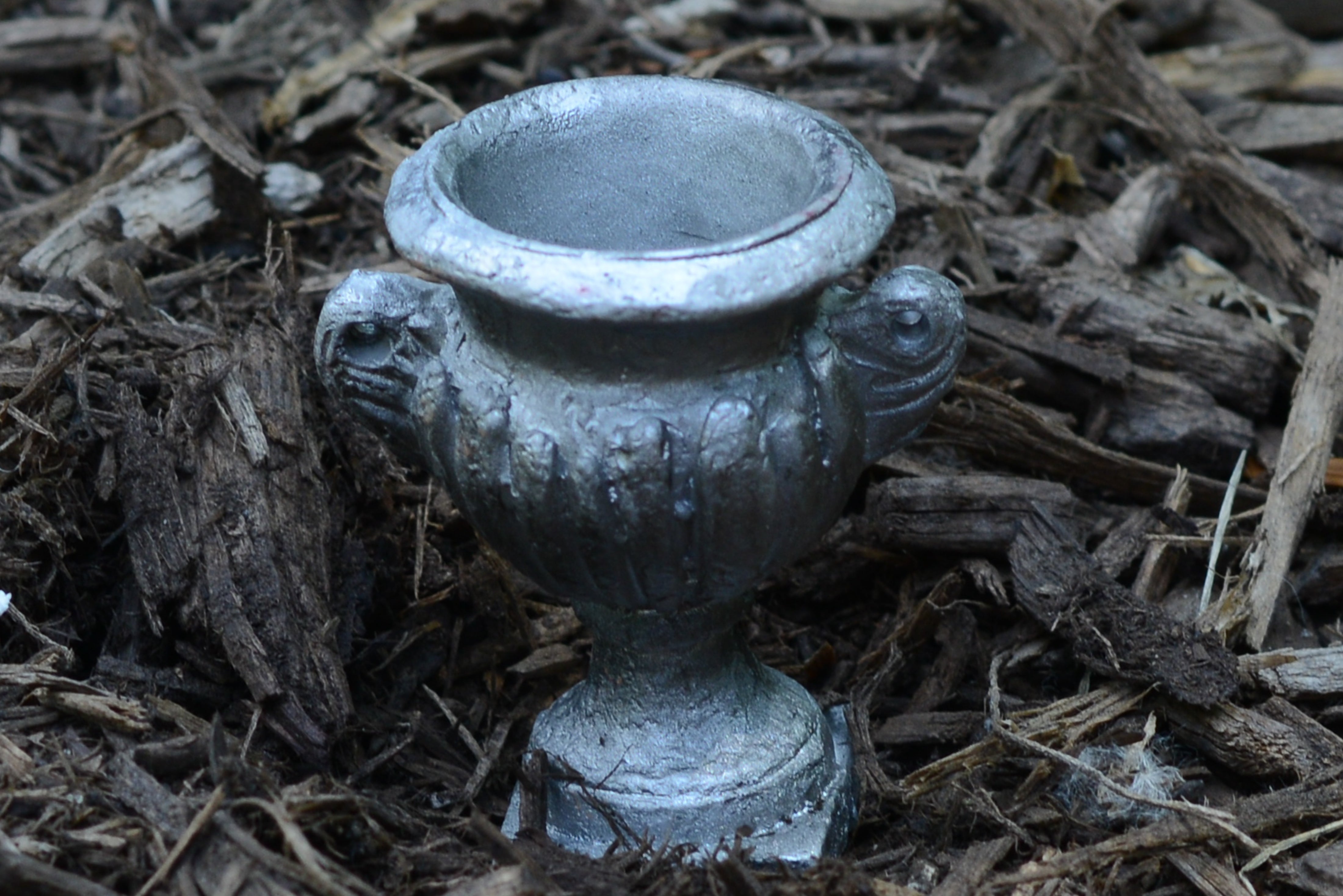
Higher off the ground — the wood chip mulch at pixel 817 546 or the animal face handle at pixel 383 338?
the animal face handle at pixel 383 338

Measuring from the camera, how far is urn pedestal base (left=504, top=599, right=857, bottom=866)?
2.48 meters

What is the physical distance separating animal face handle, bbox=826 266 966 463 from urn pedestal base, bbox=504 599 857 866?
1.43 feet

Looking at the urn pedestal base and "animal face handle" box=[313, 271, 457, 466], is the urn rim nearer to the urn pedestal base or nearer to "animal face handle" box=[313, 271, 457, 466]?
"animal face handle" box=[313, 271, 457, 466]

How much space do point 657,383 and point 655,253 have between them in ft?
0.68

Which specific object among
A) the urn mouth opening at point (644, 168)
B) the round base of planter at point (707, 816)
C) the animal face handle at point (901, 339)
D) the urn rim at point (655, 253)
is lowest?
the round base of planter at point (707, 816)

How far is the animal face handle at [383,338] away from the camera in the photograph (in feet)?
7.32

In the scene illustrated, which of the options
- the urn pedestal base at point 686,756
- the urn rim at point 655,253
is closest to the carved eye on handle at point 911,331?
the urn rim at point 655,253

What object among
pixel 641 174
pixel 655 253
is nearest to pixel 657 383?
pixel 655 253

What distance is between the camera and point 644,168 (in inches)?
98.1

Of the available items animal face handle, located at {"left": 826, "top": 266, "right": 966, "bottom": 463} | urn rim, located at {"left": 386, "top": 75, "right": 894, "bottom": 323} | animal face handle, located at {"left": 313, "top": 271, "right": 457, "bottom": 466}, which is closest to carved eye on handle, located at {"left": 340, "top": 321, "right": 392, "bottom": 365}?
animal face handle, located at {"left": 313, "top": 271, "right": 457, "bottom": 466}

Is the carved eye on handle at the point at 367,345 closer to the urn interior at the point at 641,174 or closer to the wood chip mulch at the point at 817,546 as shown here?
the urn interior at the point at 641,174

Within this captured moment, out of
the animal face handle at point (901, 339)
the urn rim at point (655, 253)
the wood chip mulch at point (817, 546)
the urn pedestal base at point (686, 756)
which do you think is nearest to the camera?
the urn rim at point (655, 253)

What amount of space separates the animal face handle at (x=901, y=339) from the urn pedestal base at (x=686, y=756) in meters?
0.43

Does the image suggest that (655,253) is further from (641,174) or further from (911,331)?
(641,174)
